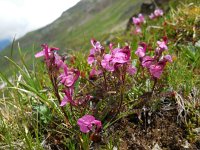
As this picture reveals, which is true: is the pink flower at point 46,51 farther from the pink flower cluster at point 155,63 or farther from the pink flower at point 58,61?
the pink flower cluster at point 155,63

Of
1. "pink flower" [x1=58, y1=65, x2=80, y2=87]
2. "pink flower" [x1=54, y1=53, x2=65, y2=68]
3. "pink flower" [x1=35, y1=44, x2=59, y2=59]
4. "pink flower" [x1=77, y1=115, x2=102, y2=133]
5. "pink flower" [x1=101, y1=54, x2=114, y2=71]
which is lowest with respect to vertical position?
"pink flower" [x1=77, y1=115, x2=102, y2=133]

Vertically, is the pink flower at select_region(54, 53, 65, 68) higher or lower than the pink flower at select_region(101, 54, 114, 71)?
higher

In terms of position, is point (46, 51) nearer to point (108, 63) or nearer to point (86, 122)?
point (108, 63)

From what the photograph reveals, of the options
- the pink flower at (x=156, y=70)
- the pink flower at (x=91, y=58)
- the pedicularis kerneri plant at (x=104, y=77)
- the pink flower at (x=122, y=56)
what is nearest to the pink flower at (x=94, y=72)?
the pedicularis kerneri plant at (x=104, y=77)

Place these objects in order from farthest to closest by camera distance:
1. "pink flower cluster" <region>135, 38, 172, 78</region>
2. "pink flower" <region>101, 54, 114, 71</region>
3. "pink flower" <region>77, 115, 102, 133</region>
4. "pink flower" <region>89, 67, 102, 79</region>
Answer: "pink flower" <region>89, 67, 102, 79</region>
"pink flower cluster" <region>135, 38, 172, 78</region>
"pink flower" <region>101, 54, 114, 71</region>
"pink flower" <region>77, 115, 102, 133</region>

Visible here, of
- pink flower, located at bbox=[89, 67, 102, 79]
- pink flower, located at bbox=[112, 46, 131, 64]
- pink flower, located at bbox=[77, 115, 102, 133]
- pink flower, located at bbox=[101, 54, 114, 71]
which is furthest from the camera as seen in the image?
pink flower, located at bbox=[89, 67, 102, 79]

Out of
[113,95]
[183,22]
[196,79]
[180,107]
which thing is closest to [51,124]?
[113,95]

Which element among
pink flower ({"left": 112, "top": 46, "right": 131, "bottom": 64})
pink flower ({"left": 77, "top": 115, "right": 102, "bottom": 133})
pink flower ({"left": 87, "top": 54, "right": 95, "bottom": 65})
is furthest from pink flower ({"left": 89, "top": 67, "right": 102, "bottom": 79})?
pink flower ({"left": 77, "top": 115, "right": 102, "bottom": 133})

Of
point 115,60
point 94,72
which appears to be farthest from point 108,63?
point 94,72

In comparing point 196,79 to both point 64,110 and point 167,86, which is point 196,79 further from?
point 64,110

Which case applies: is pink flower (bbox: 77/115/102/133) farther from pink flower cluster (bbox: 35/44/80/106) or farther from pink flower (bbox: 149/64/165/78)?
pink flower (bbox: 149/64/165/78)

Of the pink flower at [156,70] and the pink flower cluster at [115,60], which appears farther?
the pink flower at [156,70]

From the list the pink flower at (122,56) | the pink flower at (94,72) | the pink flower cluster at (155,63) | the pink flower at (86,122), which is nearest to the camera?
the pink flower at (86,122)
